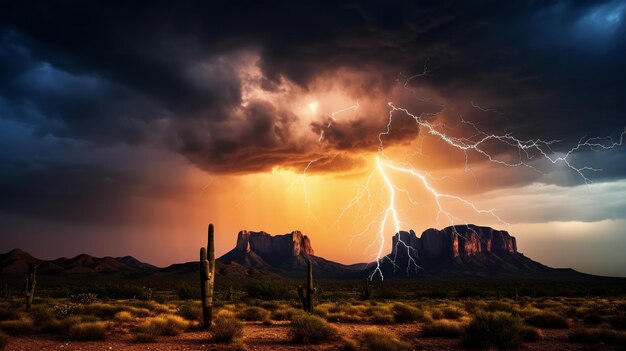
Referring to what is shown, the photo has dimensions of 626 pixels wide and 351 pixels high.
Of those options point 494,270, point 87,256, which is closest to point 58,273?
point 87,256

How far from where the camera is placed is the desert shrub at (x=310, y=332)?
15.8 meters

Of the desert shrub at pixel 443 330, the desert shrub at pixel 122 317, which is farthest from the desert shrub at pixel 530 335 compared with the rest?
the desert shrub at pixel 122 317

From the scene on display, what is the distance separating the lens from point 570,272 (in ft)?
561

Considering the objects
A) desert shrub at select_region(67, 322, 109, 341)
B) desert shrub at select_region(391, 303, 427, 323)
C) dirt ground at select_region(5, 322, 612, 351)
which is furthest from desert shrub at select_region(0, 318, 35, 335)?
desert shrub at select_region(391, 303, 427, 323)

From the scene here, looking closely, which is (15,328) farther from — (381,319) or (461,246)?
(461,246)

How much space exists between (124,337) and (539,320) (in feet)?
60.1

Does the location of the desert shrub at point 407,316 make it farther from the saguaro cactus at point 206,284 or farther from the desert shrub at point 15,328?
the desert shrub at point 15,328

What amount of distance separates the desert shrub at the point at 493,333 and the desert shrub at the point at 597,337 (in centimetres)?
253

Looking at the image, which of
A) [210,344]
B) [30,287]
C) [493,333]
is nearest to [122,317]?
[210,344]

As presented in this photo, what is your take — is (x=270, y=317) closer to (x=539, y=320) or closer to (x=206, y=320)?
(x=206, y=320)

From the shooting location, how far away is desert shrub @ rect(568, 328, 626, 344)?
15.7m

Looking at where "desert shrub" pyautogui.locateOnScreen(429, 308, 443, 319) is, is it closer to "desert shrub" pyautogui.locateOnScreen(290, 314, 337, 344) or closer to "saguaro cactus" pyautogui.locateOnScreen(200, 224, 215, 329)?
"desert shrub" pyautogui.locateOnScreen(290, 314, 337, 344)

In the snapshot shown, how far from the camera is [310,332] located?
52.1 feet

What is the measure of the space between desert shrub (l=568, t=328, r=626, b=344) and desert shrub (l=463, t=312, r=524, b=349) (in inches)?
99.4
